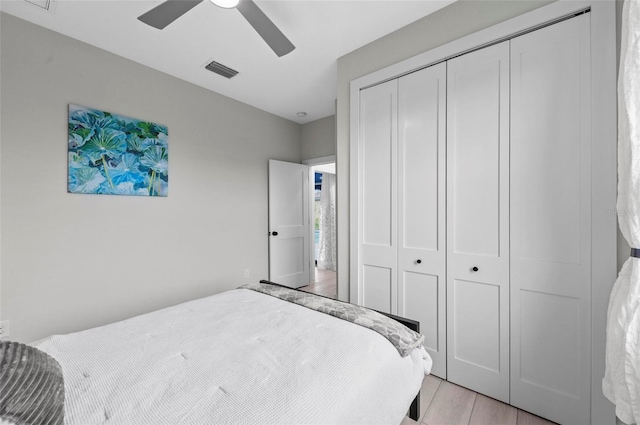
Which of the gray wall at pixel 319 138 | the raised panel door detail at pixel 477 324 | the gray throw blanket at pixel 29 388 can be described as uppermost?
the gray wall at pixel 319 138

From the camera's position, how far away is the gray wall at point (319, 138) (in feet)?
13.5

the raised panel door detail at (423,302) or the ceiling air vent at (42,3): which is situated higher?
the ceiling air vent at (42,3)

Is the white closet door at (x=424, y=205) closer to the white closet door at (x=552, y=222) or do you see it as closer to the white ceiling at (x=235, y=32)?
the white closet door at (x=552, y=222)

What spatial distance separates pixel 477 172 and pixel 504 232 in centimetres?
43

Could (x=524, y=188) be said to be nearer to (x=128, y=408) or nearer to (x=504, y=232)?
(x=504, y=232)

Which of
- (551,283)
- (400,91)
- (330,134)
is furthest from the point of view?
(330,134)

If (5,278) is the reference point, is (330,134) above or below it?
above

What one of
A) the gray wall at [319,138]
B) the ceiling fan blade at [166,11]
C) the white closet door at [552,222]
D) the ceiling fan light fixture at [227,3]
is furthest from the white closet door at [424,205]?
the gray wall at [319,138]

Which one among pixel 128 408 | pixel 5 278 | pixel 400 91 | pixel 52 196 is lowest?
pixel 128 408

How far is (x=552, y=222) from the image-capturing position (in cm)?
158

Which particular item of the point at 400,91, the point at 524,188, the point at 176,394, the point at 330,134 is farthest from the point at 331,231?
the point at 176,394

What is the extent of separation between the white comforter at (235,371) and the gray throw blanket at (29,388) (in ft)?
0.40

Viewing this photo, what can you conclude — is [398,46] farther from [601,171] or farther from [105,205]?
[105,205]

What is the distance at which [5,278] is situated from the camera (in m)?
1.98
